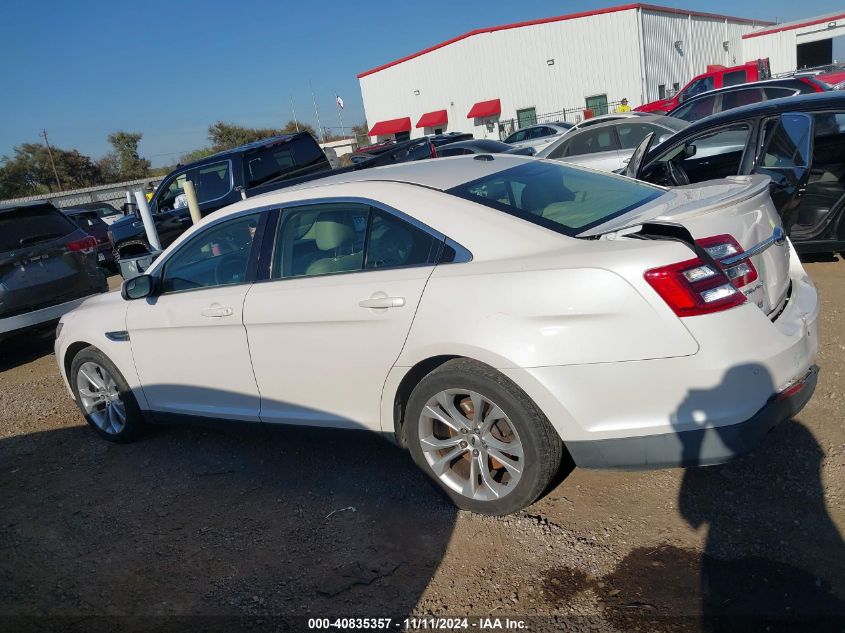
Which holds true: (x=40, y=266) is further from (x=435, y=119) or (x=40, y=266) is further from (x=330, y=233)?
(x=435, y=119)

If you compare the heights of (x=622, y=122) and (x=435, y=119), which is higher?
(x=435, y=119)

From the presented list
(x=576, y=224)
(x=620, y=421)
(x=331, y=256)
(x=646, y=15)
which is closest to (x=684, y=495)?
(x=620, y=421)

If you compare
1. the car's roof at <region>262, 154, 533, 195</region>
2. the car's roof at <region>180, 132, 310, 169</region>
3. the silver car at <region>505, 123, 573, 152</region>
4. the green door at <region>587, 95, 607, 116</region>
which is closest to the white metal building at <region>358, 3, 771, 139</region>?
the green door at <region>587, 95, 607, 116</region>

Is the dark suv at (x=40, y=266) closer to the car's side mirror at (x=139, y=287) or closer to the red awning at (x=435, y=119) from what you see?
the car's side mirror at (x=139, y=287)

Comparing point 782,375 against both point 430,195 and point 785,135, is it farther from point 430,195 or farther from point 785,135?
point 785,135

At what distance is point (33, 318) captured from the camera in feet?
23.8

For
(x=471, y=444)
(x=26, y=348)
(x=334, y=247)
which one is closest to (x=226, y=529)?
(x=471, y=444)

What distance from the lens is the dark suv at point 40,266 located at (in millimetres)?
7137

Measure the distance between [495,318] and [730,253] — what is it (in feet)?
3.38

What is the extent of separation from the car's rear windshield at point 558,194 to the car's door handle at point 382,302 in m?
0.59

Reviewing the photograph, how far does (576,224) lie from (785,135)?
12.2 feet

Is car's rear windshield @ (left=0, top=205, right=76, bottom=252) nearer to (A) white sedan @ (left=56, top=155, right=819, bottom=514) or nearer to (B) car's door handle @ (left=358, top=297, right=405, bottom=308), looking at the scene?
(A) white sedan @ (left=56, top=155, right=819, bottom=514)

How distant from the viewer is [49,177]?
50250 mm

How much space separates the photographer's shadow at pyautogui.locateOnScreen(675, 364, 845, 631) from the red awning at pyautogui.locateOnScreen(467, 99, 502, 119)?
39.2 meters
